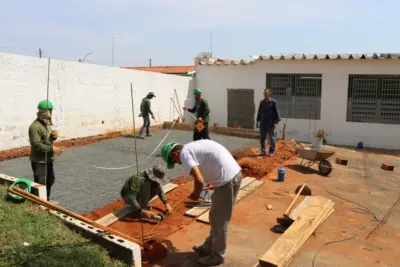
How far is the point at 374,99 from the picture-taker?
13.0m

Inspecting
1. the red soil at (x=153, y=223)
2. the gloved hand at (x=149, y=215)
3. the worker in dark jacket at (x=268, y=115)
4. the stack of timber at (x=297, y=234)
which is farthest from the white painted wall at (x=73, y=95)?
the stack of timber at (x=297, y=234)

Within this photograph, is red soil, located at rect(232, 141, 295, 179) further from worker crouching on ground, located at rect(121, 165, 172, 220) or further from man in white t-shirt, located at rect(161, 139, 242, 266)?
man in white t-shirt, located at rect(161, 139, 242, 266)

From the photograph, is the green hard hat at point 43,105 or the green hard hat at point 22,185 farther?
the green hard hat at point 43,105

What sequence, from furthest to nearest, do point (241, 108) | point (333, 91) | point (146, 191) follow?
1. point (241, 108)
2. point (333, 91)
3. point (146, 191)

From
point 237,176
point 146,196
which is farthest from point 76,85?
point 237,176

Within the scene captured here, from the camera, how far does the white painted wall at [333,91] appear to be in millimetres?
12930

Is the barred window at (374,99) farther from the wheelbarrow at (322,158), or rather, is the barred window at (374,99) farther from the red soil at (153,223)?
the red soil at (153,223)

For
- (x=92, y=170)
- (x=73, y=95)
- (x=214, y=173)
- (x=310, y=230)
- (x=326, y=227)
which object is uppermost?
(x=73, y=95)

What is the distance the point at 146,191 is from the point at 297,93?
417 inches

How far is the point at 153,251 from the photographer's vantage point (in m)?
3.96

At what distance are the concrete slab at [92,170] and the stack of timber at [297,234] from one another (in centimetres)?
304

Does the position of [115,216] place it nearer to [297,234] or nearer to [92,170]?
[297,234]

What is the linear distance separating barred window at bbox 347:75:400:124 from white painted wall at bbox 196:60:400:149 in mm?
208

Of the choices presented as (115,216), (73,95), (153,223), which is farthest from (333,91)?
(115,216)
